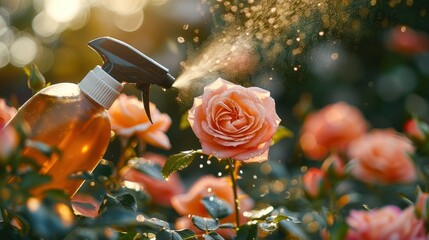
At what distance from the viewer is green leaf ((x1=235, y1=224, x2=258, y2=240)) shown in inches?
36.1

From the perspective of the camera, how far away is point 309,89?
223 centimetres

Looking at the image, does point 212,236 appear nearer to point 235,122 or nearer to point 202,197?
point 235,122

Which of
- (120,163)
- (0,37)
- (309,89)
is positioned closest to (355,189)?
(309,89)

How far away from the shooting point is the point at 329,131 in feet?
5.59

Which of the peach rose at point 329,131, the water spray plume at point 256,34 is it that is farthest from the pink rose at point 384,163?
the water spray plume at point 256,34

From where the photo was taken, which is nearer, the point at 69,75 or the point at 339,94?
the point at 339,94

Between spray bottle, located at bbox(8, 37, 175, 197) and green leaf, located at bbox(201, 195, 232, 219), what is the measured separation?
194 millimetres

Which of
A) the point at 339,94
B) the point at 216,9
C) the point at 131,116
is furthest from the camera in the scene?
the point at 339,94

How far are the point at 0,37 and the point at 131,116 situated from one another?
2309 millimetres

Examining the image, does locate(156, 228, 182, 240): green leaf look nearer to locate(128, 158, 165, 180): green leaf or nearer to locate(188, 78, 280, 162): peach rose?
locate(188, 78, 280, 162): peach rose

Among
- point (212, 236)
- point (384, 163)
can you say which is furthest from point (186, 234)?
point (384, 163)

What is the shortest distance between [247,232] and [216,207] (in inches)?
5.3

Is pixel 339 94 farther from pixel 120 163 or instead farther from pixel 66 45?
pixel 120 163

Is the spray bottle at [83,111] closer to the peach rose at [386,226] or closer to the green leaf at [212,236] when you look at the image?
the green leaf at [212,236]
